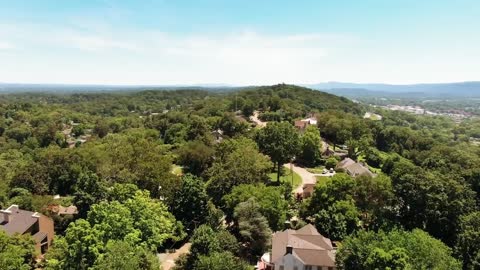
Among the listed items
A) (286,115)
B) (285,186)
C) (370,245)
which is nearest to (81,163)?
(285,186)

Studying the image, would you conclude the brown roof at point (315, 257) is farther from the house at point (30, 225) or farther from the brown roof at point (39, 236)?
the brown roof at point (39, 236)

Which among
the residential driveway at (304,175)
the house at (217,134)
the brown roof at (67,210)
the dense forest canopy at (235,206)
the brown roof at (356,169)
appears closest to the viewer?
the dense forest canopy at (235,206)

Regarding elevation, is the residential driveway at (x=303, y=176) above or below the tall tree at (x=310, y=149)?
below

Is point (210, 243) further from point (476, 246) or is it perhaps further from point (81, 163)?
point (81, 163)

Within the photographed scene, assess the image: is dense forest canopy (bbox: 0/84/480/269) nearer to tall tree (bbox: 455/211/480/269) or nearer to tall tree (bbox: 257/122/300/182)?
tall tree (bbox: 455/211/480/269)

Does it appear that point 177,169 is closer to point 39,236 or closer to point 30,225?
point 39,236

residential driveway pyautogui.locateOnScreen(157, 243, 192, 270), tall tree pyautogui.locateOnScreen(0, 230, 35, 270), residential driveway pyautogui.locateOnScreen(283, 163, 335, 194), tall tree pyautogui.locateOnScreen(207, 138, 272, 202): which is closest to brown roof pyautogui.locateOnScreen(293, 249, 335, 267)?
residential driveway pyautogui.locateOnScreen(157, 243, 192, 270)

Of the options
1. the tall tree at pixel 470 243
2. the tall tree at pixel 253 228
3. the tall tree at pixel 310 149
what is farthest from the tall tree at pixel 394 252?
the tall tree at pixel 310 149
